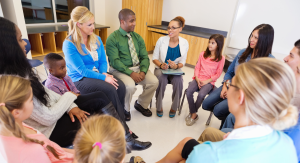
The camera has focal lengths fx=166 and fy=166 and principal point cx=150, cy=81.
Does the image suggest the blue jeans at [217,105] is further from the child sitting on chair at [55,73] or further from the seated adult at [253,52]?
the child sitting on chair at [55,73]

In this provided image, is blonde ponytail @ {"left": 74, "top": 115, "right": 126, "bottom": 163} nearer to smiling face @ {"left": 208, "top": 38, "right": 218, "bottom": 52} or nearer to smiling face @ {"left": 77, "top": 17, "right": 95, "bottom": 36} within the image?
smiling face @ {"left": 77, "top": 17, "right": 95, "bottom": 36}

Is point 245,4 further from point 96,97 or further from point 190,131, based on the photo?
point 96,97

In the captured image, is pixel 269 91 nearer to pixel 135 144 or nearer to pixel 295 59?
pixel 295 59

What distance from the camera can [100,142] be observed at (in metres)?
0.67

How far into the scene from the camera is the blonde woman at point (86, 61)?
64.3 inches

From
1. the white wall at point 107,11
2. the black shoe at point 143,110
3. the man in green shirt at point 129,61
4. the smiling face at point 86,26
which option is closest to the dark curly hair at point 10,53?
the smiling face at point 86,26

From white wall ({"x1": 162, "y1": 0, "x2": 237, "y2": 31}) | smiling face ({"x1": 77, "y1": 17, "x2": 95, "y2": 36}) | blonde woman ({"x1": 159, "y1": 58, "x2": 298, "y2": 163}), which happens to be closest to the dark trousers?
smiling face ({"x1": 77, "y1": 17, "x2": 95, "y2": 36})

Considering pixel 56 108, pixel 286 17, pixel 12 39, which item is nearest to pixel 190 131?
pixel 56 108

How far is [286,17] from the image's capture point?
2930 mm

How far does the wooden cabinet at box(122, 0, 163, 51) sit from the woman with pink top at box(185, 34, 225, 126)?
8.11ft

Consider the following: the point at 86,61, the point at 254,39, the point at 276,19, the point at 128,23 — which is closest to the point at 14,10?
the point at 86,61

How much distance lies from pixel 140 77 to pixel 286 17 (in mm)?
2898

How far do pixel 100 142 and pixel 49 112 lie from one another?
0.62 meters

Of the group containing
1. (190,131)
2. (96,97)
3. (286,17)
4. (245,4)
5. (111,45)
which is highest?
(245,4)
